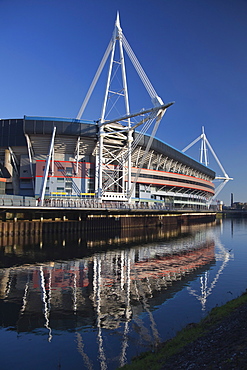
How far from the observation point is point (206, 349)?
745cm

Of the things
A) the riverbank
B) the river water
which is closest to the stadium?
the river water

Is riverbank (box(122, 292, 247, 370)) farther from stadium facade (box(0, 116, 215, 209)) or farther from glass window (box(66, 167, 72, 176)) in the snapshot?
glass window (box(66, 167, 72, 176))

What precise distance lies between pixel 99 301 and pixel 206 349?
27.2ft

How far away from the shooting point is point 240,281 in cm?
1908

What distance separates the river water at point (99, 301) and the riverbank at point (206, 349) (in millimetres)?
1229

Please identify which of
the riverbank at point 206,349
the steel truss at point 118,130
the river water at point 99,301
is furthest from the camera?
the steel truss at point 118,130

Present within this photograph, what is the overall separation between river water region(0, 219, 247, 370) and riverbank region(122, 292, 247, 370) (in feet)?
4.03

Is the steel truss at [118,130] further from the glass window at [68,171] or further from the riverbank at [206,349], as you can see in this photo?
the riverbank at [206,349]

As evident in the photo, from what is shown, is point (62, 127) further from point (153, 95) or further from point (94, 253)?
point (94, 253)

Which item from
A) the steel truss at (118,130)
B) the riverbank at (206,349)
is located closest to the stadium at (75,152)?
the steel truss at (118,130)

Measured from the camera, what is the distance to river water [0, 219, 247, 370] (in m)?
9.71

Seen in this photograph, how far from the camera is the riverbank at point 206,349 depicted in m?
6.52

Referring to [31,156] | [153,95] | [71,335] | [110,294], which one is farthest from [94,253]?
[31,156]

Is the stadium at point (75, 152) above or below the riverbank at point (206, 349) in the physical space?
above
